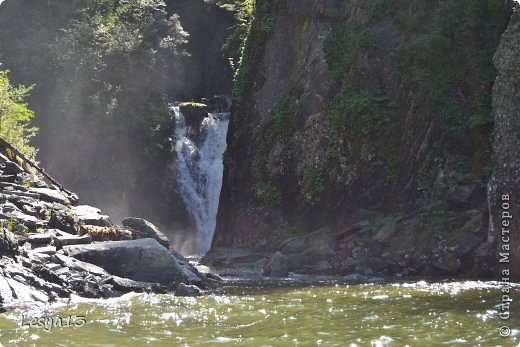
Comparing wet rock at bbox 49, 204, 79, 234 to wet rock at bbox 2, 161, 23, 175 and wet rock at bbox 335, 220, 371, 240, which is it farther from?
wet rock at bbox 335, 220, 371, 240

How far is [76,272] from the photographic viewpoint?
48.7ft

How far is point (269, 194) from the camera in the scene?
2847 cm

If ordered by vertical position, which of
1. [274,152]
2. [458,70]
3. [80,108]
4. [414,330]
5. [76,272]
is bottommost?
[414,330]

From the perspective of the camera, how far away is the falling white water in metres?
37.9

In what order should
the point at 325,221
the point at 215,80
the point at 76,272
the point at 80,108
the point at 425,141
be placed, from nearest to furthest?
the point at 76,272, the point at 425,141, the point at 325,221, the point at 80,108, the point at 215,80

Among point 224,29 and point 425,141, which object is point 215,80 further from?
point 425,141

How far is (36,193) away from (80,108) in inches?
953

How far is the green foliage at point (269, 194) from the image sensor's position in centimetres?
2830

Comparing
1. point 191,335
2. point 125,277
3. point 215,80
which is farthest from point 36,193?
point 215,80

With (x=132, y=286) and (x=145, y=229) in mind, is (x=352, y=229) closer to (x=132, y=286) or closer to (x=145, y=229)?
(x=145, y=229)

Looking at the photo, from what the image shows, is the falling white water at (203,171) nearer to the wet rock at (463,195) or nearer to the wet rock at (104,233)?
the wet rock at (104,233)

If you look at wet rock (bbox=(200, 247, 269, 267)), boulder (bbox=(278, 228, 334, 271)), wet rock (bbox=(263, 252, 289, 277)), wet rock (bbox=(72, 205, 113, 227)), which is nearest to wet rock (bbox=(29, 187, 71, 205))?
wet rock (bbox=(72, 205, 113, 227))

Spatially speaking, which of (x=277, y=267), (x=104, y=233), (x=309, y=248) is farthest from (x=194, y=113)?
(x=104, y=233)

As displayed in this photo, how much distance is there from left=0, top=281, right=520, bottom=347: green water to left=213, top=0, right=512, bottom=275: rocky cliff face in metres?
6.34
